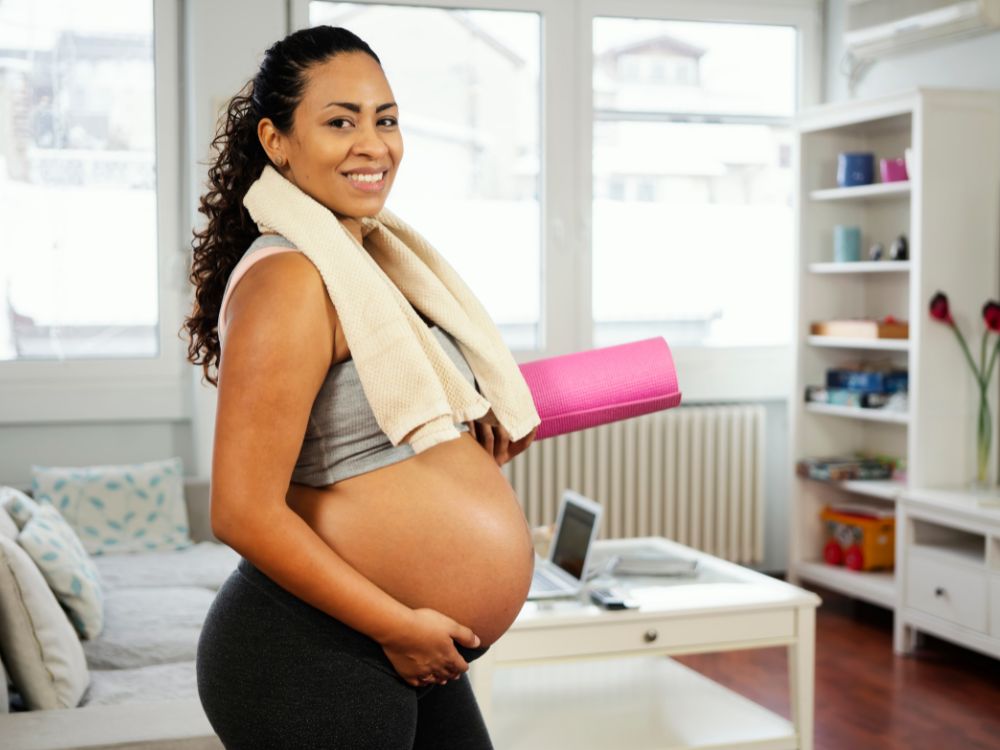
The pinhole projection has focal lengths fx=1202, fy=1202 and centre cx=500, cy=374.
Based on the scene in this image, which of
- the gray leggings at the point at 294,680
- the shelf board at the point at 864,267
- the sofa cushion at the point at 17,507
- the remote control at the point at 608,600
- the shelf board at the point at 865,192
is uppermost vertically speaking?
the shelf board at the point at 865,192

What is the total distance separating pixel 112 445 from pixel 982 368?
3016 mm

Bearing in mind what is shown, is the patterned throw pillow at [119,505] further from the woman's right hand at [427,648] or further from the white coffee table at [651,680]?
the woman's right hand at [427,648]

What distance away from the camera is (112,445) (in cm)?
436

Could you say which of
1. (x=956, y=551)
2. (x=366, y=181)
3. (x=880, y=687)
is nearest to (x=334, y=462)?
(x=366, y=181)

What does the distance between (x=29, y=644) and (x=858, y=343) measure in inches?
118

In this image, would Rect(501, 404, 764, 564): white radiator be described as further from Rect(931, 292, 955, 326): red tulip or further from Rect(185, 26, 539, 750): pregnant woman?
Rect(185, 26, 539, 750): pregnant woman

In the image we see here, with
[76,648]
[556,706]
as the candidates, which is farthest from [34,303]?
[556,706]

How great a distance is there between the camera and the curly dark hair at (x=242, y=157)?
124cm

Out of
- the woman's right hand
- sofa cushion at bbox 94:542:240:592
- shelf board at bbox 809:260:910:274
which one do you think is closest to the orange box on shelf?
shelf board at bbox 809:260:910:274

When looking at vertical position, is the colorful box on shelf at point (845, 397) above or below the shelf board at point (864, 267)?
below

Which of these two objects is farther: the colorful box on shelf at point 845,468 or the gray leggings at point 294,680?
the colorful box on shelf at point 845,468

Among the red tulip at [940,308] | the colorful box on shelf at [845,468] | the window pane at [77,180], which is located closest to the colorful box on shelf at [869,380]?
the colorful box on shelf at [845,468]

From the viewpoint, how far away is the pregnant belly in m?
1.20

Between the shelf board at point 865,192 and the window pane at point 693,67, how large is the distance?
2.03 ft
